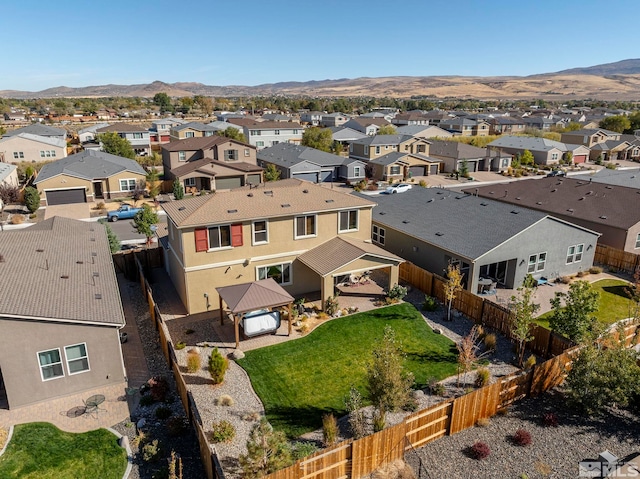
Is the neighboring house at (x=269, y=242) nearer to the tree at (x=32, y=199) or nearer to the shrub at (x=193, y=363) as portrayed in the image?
the shrub at (x=193, y=363)

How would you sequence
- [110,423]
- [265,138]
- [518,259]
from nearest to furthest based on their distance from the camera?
[110,423] → [518,259] → [265,138]

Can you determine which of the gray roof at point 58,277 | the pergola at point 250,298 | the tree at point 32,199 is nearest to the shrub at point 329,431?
the pergola at point 250,298

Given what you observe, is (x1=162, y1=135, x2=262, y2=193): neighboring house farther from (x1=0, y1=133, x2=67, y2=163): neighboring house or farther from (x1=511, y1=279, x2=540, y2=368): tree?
(x1=511, y1=279, x2=540, y2=368): tree

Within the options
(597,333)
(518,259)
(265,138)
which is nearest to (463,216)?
(518,259)

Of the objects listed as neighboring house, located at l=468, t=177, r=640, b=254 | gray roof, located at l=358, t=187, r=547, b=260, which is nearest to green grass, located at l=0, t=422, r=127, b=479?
gray roof, located at l=358, t=187, r=547, b=260

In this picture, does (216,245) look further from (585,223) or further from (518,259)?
(585,223)

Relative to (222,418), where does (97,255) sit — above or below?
above
